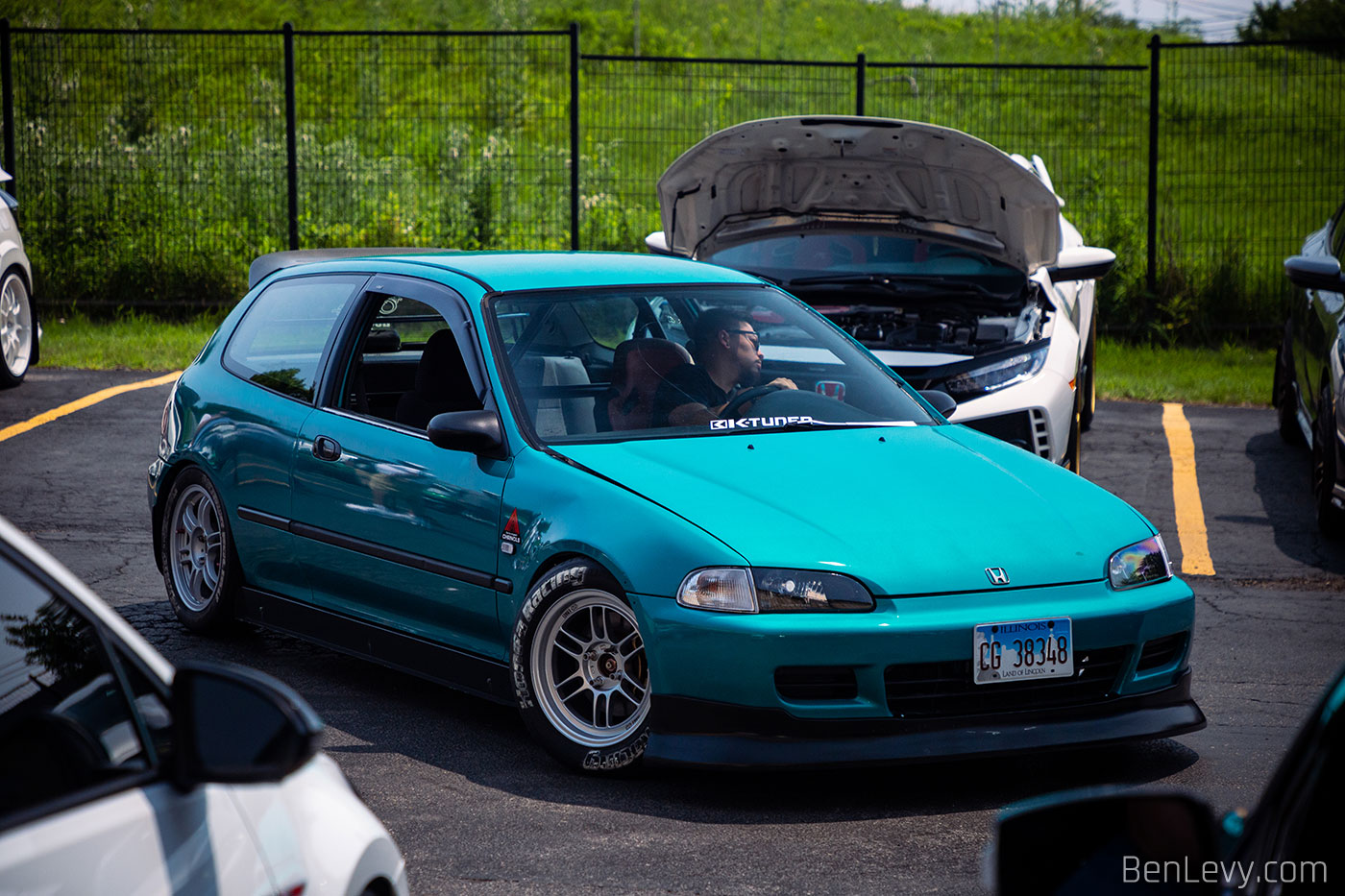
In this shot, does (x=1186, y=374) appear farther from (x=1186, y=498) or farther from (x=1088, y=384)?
(x=1186, y=498)

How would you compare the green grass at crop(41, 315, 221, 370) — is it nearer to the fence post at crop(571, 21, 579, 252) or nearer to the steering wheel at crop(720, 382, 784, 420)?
the fence post at crop(571, 21, 579, 252)

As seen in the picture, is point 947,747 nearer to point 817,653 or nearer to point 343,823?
point 817,653

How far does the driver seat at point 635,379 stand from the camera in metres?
5.46

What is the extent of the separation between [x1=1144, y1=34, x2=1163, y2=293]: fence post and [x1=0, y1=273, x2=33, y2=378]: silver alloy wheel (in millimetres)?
9760

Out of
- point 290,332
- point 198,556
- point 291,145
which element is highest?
point 291,145

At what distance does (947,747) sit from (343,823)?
7.78 feet

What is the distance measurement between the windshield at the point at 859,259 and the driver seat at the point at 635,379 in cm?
391

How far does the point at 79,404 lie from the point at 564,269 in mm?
6645

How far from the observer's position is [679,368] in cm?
573

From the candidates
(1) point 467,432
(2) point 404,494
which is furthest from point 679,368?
(2) point 404,494

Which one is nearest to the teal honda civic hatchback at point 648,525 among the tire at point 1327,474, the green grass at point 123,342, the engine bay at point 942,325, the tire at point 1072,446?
the tire at point 1072,446

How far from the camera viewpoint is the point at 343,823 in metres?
2.50

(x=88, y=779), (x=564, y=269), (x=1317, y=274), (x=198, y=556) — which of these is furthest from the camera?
(x=1317, y=274)

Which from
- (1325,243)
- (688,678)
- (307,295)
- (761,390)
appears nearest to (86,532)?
(307,295)
